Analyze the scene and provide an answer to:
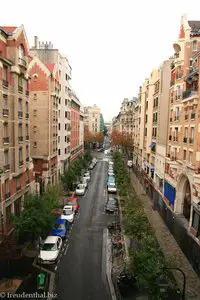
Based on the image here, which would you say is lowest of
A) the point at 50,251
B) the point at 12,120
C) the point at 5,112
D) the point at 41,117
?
the point at 50,251

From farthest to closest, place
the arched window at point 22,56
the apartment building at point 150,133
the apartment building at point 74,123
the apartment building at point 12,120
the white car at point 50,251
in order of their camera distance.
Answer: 1. the apartment building at point 74,123
2. the apartment building at point 150,133
3. the arched window at point 22,56
4. the apartment building at point 12,120
5. the white car at point 50,251

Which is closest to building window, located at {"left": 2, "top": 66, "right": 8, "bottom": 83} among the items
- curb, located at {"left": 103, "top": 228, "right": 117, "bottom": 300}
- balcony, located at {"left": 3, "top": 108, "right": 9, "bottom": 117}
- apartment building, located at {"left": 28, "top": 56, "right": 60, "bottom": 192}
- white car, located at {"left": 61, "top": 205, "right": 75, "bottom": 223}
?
balcony, located at {"left": 3, "top": 108, "right": 9, "bottom": 117}

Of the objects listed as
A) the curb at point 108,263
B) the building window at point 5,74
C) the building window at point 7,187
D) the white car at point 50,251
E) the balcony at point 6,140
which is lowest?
the curb at point 108,263

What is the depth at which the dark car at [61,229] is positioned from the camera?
97.8 feet

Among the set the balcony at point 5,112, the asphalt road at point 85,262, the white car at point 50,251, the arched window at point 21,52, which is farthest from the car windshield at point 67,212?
the arched window at point 21,52

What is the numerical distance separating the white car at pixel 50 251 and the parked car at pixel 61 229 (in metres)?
2.70

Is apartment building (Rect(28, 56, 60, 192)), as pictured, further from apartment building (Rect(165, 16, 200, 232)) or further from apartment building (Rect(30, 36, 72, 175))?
apartment building (Rect(165, 16, 200, 232))

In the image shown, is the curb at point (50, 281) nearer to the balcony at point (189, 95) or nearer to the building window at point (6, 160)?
the building window at point (6, 160)

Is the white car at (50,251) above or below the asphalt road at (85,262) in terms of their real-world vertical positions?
above

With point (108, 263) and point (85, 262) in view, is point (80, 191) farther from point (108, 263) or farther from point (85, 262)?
point (108, 263)

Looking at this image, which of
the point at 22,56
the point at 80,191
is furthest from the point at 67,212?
the point at 22,56

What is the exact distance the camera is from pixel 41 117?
4606 cm

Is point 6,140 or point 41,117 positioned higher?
point 41,117

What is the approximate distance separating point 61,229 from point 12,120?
587 inches
